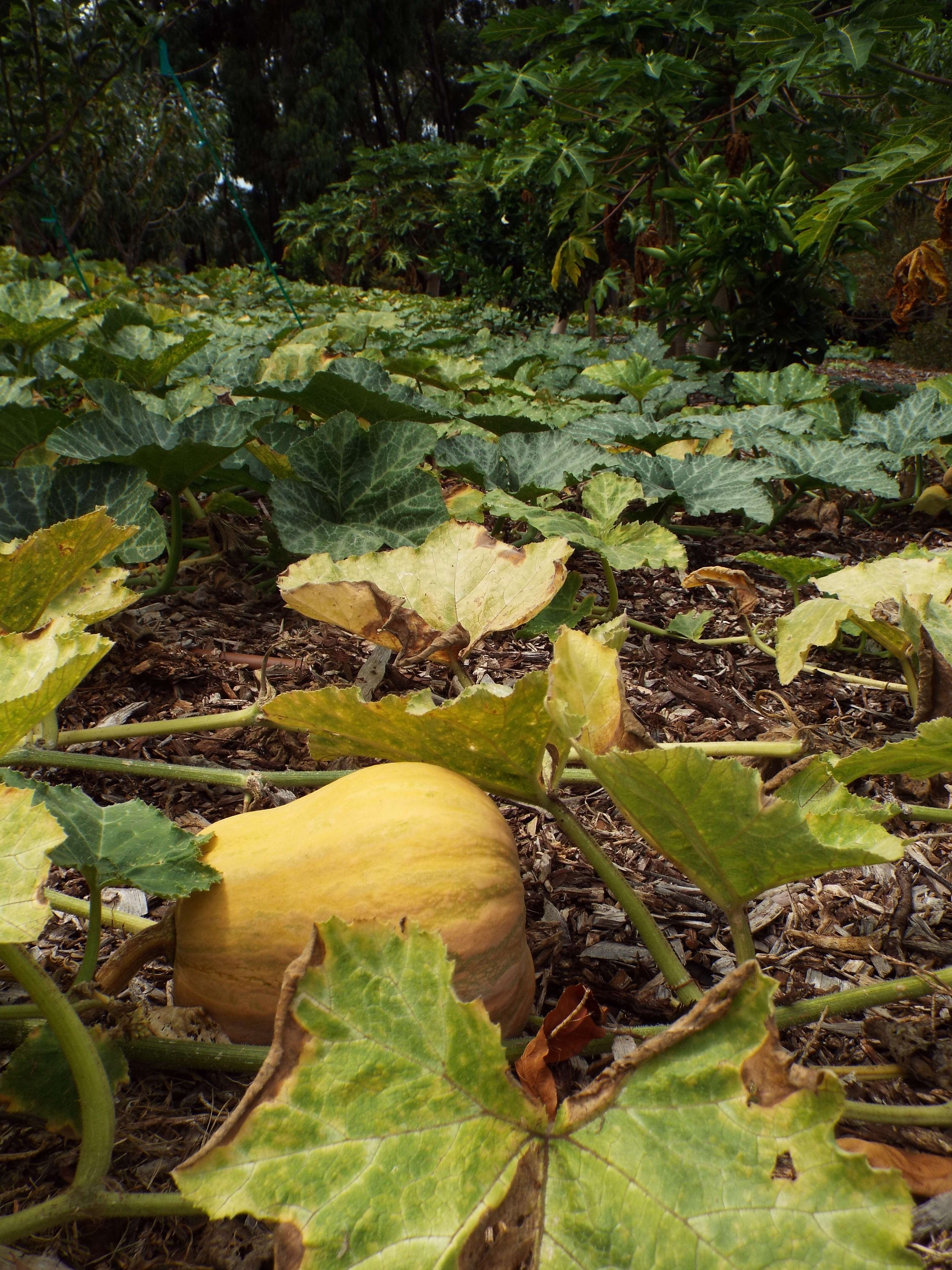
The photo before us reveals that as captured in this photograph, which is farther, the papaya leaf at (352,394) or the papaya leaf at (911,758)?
the papaya leaf at (352,394)

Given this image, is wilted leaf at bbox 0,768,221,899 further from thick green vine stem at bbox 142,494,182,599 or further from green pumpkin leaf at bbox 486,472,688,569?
green pumpkin leaf at bbox 486,472,688,569

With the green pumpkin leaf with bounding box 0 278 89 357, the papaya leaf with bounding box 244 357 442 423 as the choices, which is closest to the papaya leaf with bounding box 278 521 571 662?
the papaya leaf with bounding box 244 357 442 423

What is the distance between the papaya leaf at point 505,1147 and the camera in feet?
1.47

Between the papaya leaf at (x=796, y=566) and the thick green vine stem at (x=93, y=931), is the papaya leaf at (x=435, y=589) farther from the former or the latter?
the papaya leaf at (x=796, y=566)

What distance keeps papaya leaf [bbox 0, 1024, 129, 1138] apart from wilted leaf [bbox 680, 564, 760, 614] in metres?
1.05

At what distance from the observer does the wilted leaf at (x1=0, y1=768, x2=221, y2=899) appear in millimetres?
688

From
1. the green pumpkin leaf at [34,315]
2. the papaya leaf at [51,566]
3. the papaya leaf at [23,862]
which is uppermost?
the green pumpkin leaf at [34,315]

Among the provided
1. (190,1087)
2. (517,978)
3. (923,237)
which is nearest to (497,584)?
(517,978)

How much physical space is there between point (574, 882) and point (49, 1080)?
1.83 ft

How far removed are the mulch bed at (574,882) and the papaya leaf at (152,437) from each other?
280 mm

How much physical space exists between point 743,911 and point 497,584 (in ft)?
1.62

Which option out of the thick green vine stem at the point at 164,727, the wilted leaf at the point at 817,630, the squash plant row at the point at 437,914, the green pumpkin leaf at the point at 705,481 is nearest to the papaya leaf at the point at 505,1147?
the squash plant row at the point at 437,914

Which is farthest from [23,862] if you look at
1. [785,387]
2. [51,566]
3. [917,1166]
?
[785,387]

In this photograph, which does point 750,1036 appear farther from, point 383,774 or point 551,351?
point 551,351
